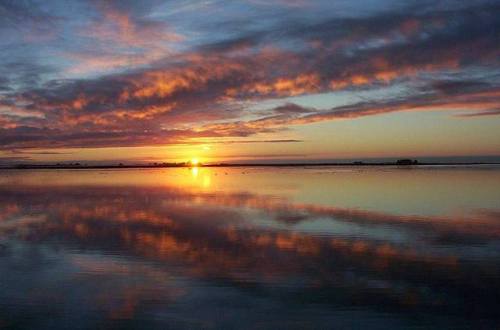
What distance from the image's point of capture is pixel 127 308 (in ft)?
30.4

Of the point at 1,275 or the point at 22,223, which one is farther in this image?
the point at 22,223

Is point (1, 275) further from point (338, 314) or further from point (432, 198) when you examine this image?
point (432, 198)

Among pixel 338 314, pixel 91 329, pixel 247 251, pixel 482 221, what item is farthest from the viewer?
pixel 482 221

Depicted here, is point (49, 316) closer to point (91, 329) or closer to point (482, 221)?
point (91, 329)

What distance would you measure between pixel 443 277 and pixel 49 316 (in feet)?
28.8

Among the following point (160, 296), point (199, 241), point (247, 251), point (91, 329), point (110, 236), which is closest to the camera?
point (91, 329)

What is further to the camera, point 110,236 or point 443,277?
point 110,236

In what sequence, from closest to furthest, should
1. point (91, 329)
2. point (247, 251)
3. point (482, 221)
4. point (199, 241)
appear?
point (91, 329) < point (247, 251) < point (199, 241) < point (482, 221)

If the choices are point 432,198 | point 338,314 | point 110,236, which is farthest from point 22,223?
point 432,198

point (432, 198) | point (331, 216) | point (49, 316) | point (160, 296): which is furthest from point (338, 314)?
point (432, 198)

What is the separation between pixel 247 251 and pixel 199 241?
2545mm

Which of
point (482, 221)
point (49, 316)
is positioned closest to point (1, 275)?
point (49, 316)

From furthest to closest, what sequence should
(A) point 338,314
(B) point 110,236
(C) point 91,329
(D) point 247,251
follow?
(B) point 110,236
(D) point 247,251
(A) point 338,314
(C) point 91,329

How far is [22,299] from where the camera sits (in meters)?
9.75
